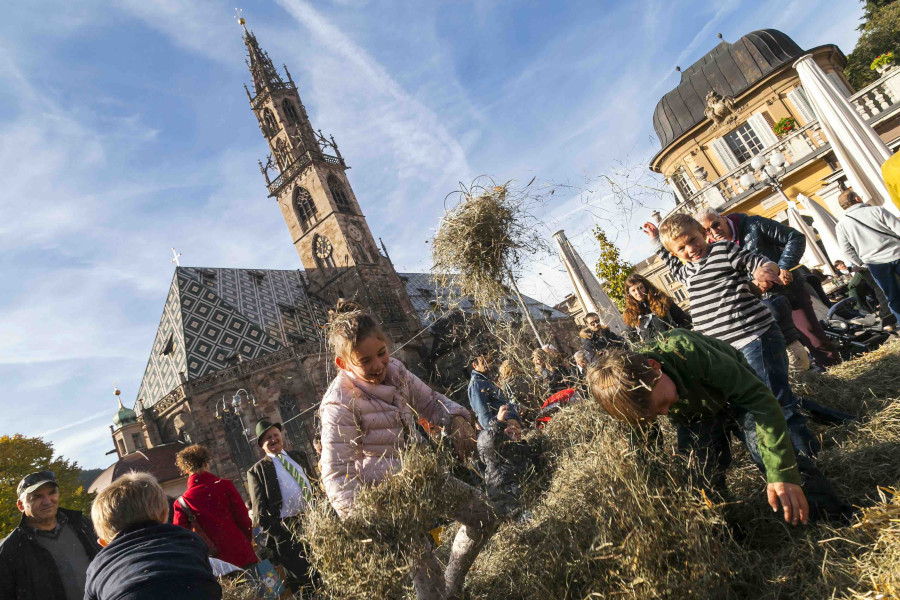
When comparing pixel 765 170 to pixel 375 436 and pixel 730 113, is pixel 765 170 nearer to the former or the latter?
pixel 730 113

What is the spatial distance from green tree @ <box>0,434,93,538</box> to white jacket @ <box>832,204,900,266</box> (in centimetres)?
3177

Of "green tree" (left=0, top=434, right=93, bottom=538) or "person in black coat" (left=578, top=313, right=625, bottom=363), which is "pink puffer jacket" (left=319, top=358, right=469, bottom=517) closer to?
"person in black coat" (left=578, top=313, right=625, bottom=363)

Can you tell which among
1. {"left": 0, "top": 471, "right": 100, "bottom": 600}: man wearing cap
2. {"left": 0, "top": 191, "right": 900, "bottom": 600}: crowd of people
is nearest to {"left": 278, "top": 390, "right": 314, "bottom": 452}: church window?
{"left": 0, "top": 191, "right": 900, "bottom": 600}: crowd of people

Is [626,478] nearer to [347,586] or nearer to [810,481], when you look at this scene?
[810,481]

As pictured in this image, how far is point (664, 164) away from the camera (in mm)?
32188

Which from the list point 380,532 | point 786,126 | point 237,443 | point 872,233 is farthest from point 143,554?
point 786,126

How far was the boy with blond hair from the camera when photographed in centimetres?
230

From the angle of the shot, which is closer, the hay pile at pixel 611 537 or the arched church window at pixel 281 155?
the hay pile at pixel 611 537

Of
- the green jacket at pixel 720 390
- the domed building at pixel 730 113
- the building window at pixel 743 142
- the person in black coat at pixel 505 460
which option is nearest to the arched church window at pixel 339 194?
the domed building at pixel 730 113

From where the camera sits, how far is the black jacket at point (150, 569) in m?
2.28

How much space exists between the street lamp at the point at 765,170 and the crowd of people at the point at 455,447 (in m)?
12.6

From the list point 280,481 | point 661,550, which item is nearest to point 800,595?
point 661,550

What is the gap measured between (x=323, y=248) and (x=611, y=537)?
127 ft

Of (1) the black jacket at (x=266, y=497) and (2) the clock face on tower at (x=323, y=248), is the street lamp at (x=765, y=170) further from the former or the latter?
(2) the clock face on tower at (x=323, y=248)
